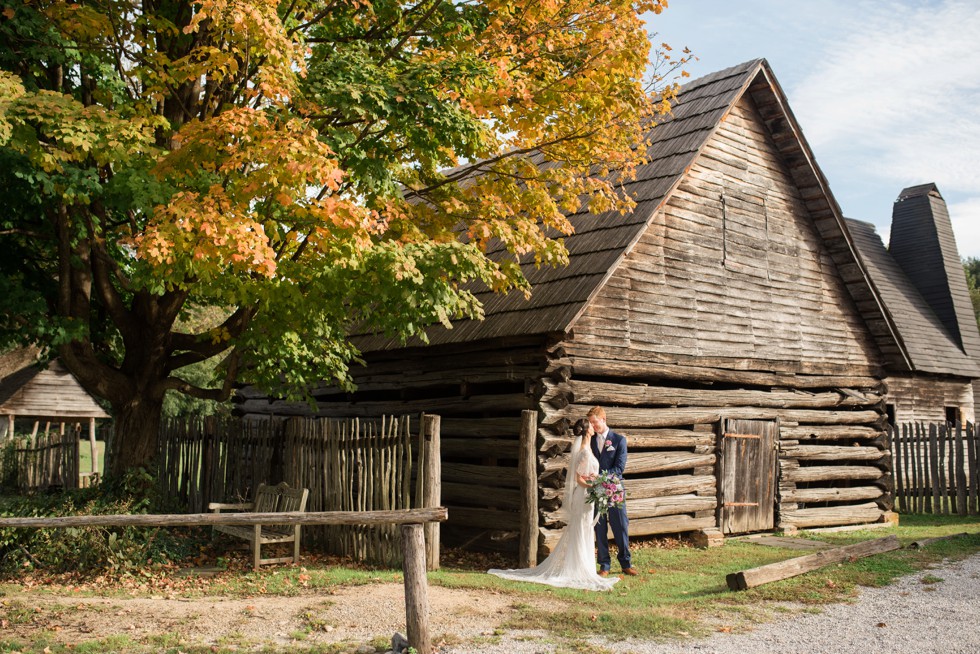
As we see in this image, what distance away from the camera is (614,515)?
10.2 metres

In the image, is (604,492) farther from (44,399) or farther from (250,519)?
(44,399)

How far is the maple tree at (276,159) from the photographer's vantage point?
821cm

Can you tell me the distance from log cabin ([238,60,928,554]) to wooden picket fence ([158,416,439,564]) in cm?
130

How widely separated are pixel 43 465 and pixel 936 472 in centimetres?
1892

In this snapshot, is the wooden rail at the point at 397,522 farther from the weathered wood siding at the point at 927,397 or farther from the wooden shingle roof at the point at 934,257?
the wooden shingle roof at the point at 934,257

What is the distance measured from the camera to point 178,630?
6.95 meters

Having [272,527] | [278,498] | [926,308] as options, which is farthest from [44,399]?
[926,308]

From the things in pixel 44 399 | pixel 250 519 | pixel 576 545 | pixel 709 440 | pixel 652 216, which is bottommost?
pixel 576 545

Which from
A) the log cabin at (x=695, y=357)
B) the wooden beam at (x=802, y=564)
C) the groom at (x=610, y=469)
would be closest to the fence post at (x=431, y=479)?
the log cabin at (x=695, y=357)

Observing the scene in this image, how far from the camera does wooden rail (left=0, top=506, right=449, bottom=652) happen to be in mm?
6312

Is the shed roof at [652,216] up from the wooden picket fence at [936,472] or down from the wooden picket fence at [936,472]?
up

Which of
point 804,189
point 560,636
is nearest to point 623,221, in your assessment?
point 804,189

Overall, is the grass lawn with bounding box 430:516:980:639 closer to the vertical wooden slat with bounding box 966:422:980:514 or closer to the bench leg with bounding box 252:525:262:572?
the bench leg with bounding box 252:525:262:572

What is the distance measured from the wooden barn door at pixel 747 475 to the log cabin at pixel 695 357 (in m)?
0.03
